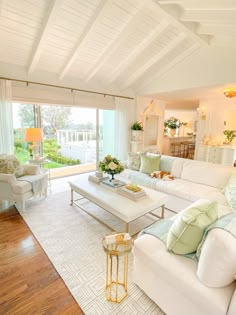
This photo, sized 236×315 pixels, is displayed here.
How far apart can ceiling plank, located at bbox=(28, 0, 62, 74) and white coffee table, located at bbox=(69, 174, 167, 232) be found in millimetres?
2507

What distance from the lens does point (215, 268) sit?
3.66 feet

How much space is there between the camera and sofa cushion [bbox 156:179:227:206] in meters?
2.73

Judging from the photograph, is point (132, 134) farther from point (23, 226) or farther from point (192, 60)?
point (23, 226)

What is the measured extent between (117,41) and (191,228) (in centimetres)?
367

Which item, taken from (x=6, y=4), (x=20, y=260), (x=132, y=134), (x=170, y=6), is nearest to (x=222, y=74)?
(x=170, y=6)

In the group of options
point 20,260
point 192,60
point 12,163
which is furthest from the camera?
point 192,60

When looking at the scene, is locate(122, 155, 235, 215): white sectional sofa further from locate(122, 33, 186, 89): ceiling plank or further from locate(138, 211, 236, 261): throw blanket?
locate(122, 33, 186, 89): ceiling plank

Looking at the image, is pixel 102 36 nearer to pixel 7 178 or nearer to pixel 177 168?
pixel 177 168

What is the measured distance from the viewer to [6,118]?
3723mm

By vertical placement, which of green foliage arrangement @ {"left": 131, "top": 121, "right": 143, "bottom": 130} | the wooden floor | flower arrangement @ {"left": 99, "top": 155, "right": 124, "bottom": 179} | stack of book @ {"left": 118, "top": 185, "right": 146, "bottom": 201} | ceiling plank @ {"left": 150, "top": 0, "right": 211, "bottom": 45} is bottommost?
the wooden floor

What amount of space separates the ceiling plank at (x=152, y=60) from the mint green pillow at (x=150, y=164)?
2.40 m

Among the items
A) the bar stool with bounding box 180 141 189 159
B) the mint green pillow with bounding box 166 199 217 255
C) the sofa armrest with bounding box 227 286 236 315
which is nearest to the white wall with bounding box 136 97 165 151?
the bar stool with bounding box 180 141 189 159

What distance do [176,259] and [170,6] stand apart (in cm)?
341

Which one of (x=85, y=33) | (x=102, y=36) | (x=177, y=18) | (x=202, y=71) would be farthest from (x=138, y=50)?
(x=202, y=71)
